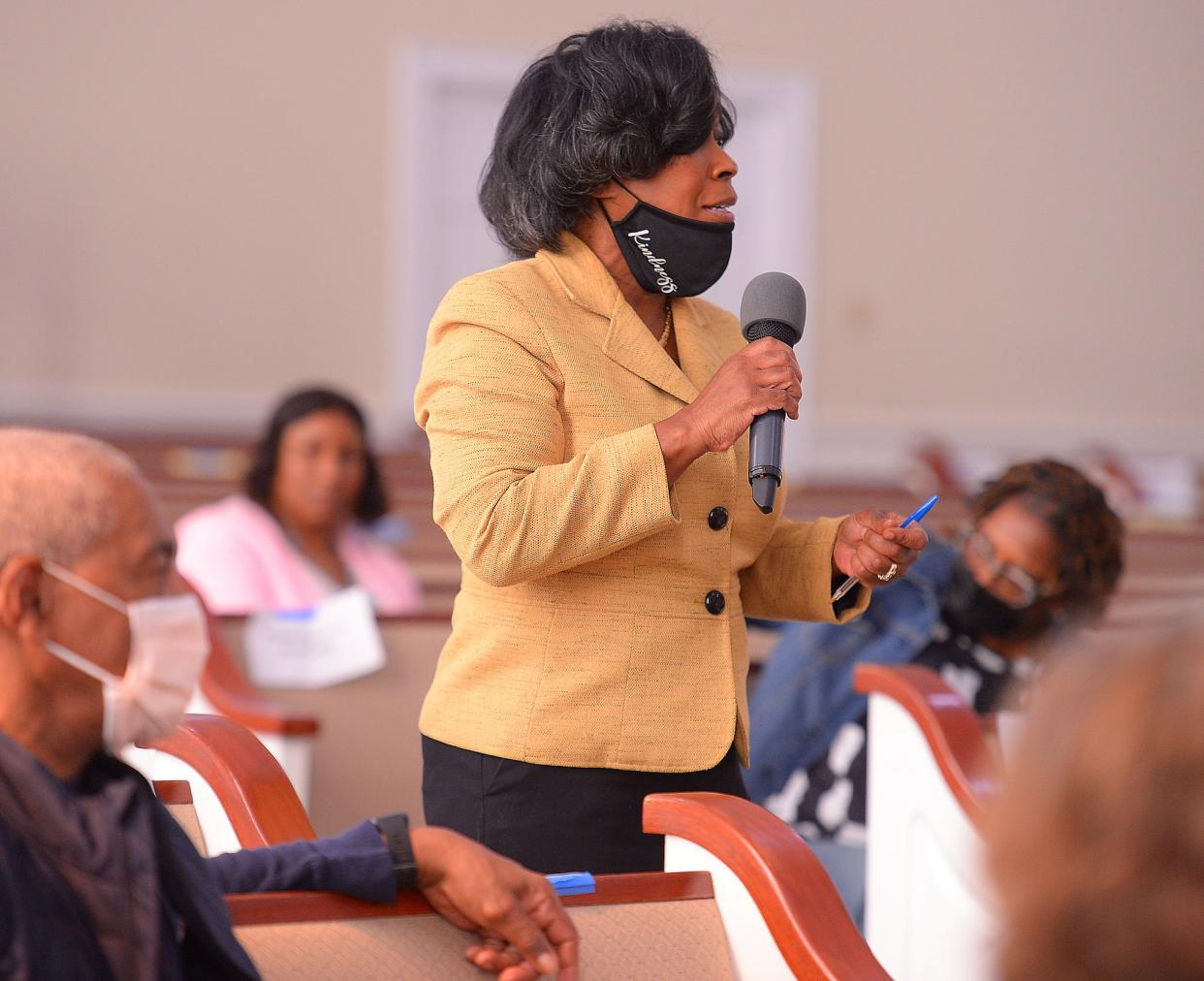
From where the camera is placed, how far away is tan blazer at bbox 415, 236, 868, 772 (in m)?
1.49

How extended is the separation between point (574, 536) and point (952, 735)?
0.94 m

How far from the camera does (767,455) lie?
1505 millimetres

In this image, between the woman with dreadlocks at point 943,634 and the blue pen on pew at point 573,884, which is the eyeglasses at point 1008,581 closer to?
the woman with dreadlocks at point 943,634

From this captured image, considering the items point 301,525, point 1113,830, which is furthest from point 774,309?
point 301,525

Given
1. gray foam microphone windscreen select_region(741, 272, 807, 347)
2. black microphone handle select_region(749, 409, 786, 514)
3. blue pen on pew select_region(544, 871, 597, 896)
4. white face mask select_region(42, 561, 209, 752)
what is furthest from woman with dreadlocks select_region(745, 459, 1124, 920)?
white face mask select_region(42, 561, 209, 752)

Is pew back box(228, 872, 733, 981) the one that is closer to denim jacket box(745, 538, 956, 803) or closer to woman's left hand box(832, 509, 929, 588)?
woman's left hand box(832, 509, 929, 588)

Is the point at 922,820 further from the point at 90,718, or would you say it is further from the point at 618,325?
the point at 90,718

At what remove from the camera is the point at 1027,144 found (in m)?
7.53

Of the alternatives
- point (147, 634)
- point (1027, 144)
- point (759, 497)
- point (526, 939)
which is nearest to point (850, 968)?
point (526, 939)

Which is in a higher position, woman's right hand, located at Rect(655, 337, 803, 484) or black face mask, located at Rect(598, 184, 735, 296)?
black face mask, located at Rect(598, 184, 735, 296)

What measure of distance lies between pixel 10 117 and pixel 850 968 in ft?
20.2

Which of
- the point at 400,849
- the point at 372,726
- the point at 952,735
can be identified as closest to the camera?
the point at 400,849

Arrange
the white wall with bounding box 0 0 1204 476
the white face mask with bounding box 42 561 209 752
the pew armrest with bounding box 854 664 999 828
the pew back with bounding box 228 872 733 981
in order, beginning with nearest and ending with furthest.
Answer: the white face mask with bounding box 42 561 209 752, the pew back with bounding box 228 872 733 981, the pew armrest with bounding box 854 664 999 828, the white wall with bounding box 0 0 1204 476

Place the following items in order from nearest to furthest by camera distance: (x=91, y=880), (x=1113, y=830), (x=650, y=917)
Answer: (x=1113, y=830) < (x=91, y=880) < (x=650, y=917)
